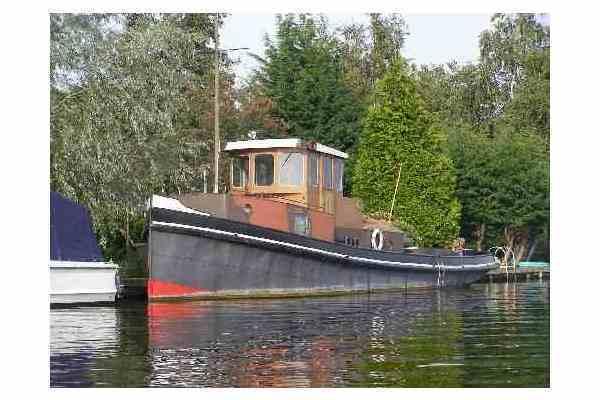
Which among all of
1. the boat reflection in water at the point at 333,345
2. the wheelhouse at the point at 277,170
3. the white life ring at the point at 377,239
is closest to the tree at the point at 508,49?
the white life ring at the point at 377,239

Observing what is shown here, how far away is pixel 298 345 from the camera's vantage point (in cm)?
1234

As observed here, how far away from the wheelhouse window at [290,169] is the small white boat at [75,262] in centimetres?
356

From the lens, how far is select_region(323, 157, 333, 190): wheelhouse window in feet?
68.9

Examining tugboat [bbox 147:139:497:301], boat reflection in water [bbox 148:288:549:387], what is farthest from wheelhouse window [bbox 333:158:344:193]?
boat reflection in water [bbox 148:288:549:387]

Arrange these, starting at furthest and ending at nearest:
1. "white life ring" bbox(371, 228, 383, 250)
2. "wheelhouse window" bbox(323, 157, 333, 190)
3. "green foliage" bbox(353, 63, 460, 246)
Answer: "green foliage" bbox(353, 63, 460, 246) → "white life ring" bbox(371, 228, 383, 250) → "wheelhouse window" bbox(323, 157, 333, 190)

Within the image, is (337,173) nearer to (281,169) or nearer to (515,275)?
(281,169)

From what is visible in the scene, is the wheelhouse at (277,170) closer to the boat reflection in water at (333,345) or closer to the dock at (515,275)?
the boat reflection in water at (333,345)

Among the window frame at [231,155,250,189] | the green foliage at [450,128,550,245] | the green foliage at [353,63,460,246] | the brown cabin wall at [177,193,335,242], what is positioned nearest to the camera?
the brown cabin wall at [177,193,335,242]

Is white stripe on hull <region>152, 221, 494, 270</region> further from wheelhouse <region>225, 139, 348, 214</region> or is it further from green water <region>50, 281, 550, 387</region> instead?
wheelhouse <region>225, 139, 348, 214</region>

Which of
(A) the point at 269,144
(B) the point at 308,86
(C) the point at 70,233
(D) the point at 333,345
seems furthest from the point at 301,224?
(B) the point at 308,86

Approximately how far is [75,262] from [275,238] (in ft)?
10.3

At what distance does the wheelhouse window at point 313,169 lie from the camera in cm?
2048
